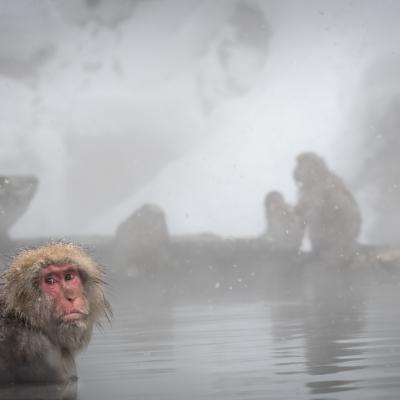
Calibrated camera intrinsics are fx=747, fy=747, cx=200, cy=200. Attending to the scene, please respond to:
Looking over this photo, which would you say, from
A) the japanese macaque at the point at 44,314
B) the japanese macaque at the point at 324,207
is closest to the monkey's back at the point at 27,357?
the japanese macaque at the point at 44,314

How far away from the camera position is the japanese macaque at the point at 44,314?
3383 millimetres

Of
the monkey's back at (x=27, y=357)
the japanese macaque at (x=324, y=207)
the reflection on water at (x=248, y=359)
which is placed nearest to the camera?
the reflection on water at (x=248, y=359)

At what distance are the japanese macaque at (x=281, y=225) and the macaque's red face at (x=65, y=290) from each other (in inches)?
889

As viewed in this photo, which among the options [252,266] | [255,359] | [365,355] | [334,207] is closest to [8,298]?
[255,359]

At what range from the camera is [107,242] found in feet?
83.3

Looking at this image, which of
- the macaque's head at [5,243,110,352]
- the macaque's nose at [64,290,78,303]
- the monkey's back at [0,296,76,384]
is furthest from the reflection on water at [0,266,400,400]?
the macaque's nose at [64,290,78,303]

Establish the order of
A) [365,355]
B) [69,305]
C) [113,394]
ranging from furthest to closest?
[365,355] → [69,305] → [113,394]

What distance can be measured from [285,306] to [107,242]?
56.2ft

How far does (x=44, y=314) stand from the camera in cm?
344

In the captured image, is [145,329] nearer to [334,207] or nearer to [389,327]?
[389,327]

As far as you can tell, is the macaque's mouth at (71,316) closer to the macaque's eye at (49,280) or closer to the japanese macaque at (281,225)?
the macaque's eye at (49,280)

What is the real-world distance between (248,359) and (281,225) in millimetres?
24675

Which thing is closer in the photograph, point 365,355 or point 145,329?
point 365,355

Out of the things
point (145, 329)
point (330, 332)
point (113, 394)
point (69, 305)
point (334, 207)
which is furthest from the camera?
point (334, 207)
